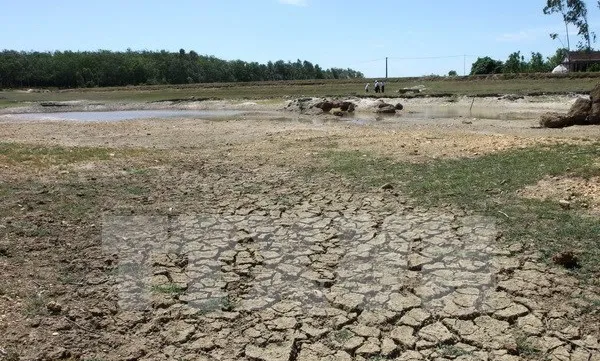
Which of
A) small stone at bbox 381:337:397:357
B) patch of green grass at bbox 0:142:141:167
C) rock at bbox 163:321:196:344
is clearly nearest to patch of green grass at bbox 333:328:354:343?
small stone at bbox 381:337:397:357

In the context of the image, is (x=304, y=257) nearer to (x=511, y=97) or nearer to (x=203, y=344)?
(x=203, y=344)

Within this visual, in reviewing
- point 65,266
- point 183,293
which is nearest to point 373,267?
point 183,293

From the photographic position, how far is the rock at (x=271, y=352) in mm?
4008

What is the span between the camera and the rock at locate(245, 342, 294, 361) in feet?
13.1

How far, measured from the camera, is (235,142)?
48.7 ft

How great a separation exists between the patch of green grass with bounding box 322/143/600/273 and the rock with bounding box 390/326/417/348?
2.02 m

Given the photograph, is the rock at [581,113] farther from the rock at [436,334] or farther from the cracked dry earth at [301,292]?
the rock at [436,334]

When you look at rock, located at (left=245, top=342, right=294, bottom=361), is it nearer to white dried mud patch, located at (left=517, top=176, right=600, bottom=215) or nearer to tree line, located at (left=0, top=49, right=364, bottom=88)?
white dried mud patch, located at (left=517, top=176, right=600, bottom=215)

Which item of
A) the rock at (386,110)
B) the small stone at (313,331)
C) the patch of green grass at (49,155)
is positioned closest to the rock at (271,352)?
the small stone at (313,331)

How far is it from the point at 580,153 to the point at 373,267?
21.0 feet

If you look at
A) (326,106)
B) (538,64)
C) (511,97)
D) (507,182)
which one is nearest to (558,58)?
(538,64)

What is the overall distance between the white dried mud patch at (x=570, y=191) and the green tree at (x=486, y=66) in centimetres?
5437

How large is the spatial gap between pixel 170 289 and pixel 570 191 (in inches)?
220

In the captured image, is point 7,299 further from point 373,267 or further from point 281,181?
point 281,181
